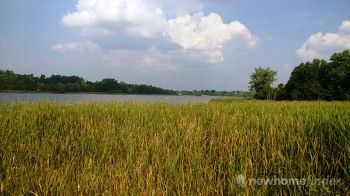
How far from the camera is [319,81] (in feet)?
141

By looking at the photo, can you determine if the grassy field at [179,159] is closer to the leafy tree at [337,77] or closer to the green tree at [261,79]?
the leafy tree at [337,77]

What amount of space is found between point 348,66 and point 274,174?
41266 mm

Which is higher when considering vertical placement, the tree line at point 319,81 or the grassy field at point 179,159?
the tree line at point 319,81

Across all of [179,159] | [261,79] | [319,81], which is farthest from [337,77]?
[179,159]

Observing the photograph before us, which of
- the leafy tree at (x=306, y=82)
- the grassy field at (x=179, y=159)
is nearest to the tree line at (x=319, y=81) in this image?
the leafy tree at (x=306, y=82)

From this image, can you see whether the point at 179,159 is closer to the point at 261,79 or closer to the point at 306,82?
the point at 306,82

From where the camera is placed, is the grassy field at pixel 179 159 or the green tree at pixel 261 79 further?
the green tree at pixel 261 79

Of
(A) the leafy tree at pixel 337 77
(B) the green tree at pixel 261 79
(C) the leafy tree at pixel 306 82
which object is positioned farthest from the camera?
(B) the green tree at pixel 261 79

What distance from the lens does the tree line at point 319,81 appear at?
125 ft

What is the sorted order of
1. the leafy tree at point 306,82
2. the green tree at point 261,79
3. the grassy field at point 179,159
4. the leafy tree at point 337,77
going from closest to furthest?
1. the grassy field at point 179,159
2. the leafy tree at point 337,77
3. the leafy tree at point 306,82
4. the green tree at point 261,79

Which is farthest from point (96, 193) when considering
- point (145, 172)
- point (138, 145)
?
point (138, 145)

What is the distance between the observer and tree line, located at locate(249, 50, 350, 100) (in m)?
38.2

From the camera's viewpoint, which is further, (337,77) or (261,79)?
(261,79)

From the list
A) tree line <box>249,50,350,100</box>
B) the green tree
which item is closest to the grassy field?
tree line <box>249,50,350,100</box>
